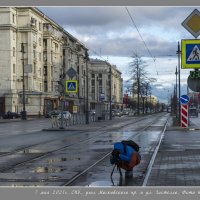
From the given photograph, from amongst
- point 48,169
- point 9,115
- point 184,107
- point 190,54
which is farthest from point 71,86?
point 9,115

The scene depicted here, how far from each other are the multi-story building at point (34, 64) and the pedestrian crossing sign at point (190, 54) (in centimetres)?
6071

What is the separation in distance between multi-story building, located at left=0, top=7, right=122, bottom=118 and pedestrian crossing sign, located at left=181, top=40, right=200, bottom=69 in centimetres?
6071

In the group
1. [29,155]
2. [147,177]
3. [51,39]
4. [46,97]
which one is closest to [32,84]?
[46,97]

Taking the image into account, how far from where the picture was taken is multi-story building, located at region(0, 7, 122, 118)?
291ft

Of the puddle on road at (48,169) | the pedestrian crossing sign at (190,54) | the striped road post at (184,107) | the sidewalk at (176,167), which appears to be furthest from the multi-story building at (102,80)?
the pedestrian crossing sign at (190,54)

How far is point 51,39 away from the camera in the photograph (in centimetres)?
10719

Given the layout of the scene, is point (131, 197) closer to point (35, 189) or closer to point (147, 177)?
point (35, 189)

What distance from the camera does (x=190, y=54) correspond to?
1402 centimetres

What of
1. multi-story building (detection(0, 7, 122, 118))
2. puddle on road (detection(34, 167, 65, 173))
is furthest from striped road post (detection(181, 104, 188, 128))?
multi-story building (detection(0, 7, 122, 118))

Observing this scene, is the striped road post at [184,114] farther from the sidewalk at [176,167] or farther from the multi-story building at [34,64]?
the multi-story building at [34,64]

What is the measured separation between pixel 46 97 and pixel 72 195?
8992cm

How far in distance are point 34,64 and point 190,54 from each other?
86.2 m

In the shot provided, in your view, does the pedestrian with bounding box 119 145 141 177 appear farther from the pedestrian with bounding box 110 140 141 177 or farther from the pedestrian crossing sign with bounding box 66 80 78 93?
the pedestrian crossing sign with bounding box 66 80 78 93

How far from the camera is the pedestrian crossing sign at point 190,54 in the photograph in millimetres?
13914
